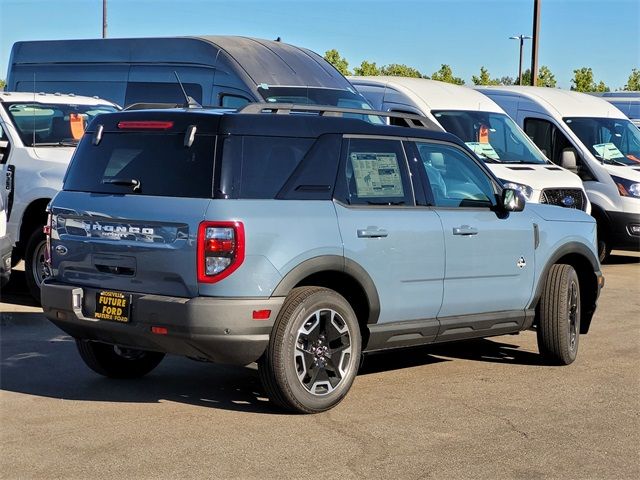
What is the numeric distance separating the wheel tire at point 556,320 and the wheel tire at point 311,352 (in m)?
2.01

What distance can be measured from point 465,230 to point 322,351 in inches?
59.5

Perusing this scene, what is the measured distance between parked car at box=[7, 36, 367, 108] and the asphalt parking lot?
5566 millimetres

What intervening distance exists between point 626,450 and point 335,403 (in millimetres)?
1746

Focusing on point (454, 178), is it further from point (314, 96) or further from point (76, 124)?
point (314, 96)

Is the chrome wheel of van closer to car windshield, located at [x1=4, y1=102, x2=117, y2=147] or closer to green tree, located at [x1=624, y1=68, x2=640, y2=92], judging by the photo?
car windshield, located at [x1=4, y1=102, x2=117, y2=147]

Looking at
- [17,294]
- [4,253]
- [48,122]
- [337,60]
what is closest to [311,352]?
[4,253]

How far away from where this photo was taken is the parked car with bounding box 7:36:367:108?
13.9m

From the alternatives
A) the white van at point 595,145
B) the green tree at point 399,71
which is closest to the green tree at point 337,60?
the green tree at point 399,71

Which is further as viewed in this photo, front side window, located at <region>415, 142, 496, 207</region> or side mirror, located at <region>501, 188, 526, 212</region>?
side mirror, located at <region>501, 188, 526, 212</region>

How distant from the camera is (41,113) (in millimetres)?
11828

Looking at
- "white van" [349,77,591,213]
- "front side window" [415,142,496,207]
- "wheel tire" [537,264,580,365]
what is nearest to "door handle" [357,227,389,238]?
"front side window" [415,142,496,207]

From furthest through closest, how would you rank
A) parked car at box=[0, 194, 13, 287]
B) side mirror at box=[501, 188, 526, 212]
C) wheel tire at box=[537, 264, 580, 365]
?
parked car at box=[0, 194, 13, 287] → wheel tire at box=[537, 264, 580, 365] → side mirror at box=[501, 188, 526, 212]

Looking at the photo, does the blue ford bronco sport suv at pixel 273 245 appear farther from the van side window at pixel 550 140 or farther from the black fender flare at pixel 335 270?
the van side window at pixel 550 140

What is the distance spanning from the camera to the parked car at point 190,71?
45.5 feet
